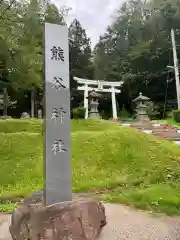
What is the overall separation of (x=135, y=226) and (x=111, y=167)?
5.01 metres

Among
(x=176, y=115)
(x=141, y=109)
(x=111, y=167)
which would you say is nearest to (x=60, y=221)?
(x=111, y=167)

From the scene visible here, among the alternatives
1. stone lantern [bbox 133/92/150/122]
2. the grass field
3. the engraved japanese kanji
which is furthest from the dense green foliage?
the engraved japanese kanji

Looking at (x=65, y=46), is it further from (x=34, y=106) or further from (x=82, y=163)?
(x=34, y=106)

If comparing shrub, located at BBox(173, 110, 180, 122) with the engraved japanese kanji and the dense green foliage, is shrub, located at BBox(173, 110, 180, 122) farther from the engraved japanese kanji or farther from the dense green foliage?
the engraved japanese kanji

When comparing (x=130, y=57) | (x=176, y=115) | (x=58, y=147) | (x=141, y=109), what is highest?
(x=130, y=57)

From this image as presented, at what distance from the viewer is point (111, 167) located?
36.0ft

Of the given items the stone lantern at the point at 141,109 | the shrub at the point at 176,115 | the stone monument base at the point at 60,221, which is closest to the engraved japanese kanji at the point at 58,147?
the stone monument base at the point at 60,221

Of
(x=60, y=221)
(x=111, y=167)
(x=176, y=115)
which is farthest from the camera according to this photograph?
(x=176, y=115)

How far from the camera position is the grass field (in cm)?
810

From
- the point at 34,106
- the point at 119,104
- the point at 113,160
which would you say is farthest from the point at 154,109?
the point at 113,160

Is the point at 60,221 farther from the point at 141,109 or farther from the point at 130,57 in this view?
the point at 130,57

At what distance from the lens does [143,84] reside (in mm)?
36188

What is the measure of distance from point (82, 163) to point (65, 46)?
6079 mm

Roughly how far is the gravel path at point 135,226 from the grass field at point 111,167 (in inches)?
21.2
